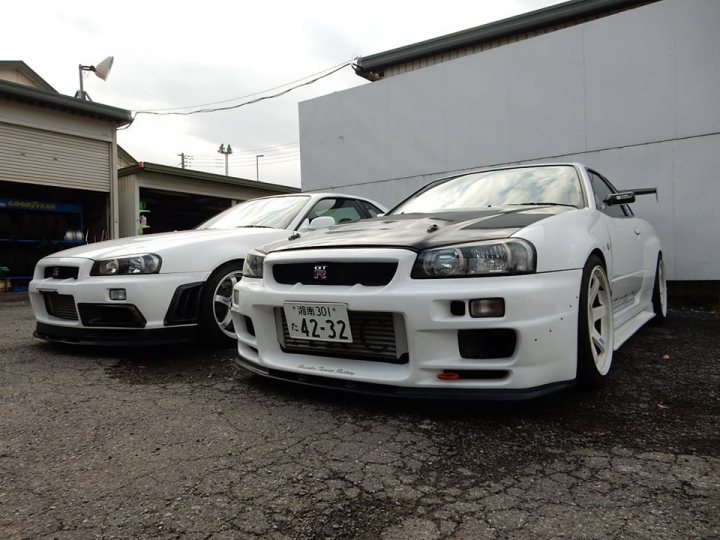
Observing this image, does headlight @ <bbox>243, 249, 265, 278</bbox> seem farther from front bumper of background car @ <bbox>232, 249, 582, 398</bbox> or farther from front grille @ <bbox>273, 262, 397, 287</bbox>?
front bumper of background car @ <bbox>232, 249, 582, 398</bbox>

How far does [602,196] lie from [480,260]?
1.94 meters

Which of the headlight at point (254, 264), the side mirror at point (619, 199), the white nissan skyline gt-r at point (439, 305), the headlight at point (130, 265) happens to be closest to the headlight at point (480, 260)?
the white nissan skyline gt-r at point (439, 305)

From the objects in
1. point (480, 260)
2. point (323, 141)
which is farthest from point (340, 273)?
point (323, 141)

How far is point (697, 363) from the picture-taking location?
3.11 meters

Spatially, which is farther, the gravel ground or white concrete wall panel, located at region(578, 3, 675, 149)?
white concrete wall panel, located at region(578, 3, 675, 149)

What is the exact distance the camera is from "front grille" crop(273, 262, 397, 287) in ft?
7.39

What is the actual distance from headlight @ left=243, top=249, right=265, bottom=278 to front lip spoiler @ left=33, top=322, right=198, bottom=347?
0.87 meters

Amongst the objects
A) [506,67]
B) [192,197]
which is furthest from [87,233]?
[506,67]

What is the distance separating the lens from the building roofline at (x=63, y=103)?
10.6m

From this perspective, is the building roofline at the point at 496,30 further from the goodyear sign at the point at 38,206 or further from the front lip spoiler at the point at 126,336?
the goodyear sign at the point at 38,206

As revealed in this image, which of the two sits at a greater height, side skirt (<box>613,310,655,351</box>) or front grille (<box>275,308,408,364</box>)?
front grille (<box>275,308,408,364</box>)

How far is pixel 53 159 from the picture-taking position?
11633 mm

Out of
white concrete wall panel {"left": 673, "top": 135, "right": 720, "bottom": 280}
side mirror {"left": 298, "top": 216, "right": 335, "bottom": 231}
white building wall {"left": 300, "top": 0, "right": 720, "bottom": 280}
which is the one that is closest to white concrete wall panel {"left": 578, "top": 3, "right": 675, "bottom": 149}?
white building wall {"left": 300, "top": 0, "right": 720, "bottom": 280}

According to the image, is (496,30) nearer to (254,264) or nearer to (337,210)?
(337,210)
